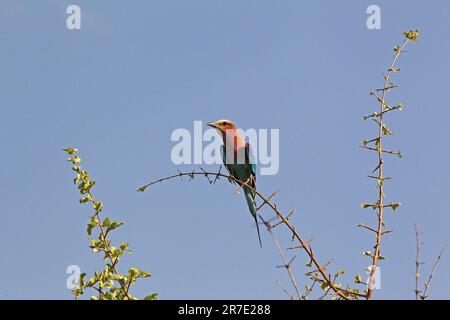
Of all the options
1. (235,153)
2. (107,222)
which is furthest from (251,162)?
(107,222)

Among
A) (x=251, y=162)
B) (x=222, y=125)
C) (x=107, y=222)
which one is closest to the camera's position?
(x=107, y=222)

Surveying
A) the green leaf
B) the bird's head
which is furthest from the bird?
the green leaf

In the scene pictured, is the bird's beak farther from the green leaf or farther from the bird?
the green leaf

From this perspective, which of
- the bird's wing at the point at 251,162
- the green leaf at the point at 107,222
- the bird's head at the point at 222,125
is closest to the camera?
the green leaf at the point at 107,222

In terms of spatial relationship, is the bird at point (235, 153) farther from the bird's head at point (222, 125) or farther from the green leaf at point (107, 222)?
the green leaf at point (107, 222)

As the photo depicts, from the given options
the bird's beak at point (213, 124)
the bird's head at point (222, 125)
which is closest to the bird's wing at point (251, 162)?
the bird's head at point (222, 125)

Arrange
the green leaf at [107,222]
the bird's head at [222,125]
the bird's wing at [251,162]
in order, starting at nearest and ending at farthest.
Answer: the green leaf at [107,222], the bird's wing at [251,162], the bird's head at [222,125]

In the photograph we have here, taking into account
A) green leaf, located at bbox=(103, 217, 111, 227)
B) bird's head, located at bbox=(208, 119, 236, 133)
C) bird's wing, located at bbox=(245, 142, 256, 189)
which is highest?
bird's head, located at bbox=(208, 119, 236, 133)

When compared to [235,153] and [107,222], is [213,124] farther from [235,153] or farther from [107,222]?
[107,222]
